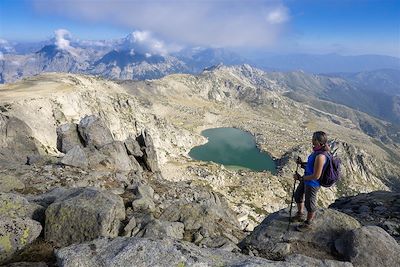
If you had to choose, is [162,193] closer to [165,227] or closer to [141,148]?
[165,227]

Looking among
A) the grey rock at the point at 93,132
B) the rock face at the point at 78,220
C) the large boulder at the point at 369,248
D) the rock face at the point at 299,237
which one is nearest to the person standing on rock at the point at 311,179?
the rock face at the point at 299,237

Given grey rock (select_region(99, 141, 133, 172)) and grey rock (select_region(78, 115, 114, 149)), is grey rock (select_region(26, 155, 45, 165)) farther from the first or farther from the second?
grey rock (select_region(78, 115, 114, 149))

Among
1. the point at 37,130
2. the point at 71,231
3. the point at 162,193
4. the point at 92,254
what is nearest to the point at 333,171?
the point at 92,254

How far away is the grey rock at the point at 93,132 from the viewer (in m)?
46.5

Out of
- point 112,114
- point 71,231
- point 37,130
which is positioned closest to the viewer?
point 71,231

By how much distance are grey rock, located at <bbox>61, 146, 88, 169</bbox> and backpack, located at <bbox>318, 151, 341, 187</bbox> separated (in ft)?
80.7

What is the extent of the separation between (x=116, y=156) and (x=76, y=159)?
317 inches

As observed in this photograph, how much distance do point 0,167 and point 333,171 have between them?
2634 cm

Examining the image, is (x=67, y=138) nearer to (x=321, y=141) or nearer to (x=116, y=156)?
(x=116, y=156)

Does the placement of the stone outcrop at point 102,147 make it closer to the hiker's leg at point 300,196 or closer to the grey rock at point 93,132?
the grey rock at point 93,132

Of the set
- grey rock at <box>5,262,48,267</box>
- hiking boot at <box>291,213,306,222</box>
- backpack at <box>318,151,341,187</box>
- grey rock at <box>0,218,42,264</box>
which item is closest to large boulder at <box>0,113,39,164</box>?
grey rock at <box>0,218,42,264</box>

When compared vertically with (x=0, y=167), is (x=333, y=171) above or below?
above

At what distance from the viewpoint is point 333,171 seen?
14.9 m

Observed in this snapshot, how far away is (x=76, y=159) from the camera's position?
108 ft
